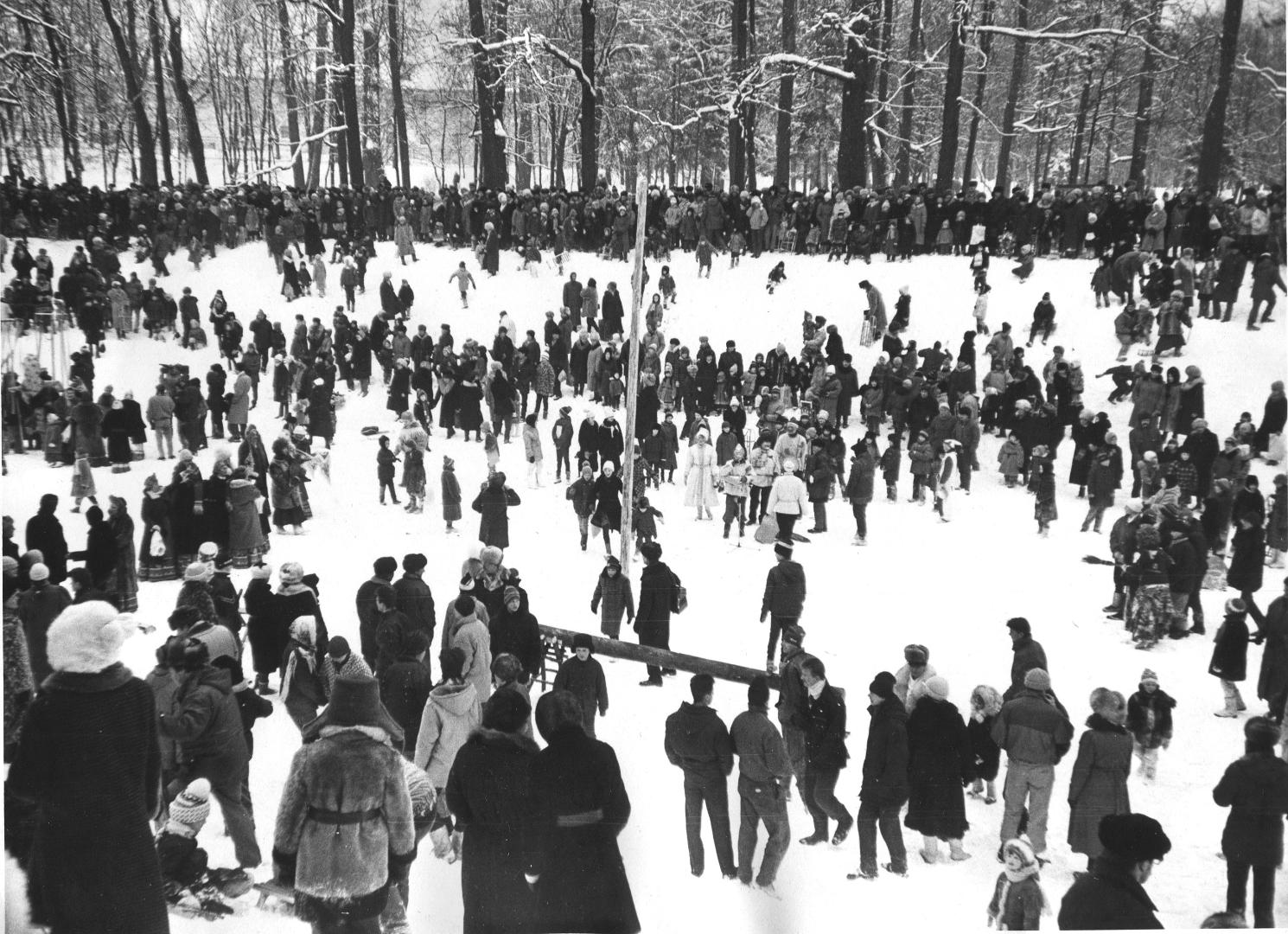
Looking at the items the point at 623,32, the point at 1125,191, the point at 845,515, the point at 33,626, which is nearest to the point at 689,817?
the point at 33,626

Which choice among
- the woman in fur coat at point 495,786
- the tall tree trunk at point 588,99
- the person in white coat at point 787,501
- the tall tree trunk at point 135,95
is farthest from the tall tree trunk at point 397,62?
the woman in fur coat at point 495,786

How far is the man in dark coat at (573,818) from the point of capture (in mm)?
4168

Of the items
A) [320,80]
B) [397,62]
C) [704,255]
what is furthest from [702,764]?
[397,62]

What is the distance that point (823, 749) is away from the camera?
574 cm

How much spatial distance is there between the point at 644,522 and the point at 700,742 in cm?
632

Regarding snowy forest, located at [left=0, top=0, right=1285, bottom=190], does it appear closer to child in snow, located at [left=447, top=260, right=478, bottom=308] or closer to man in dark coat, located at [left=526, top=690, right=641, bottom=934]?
child in snow, located at [left=447, top=260, right=478, bottom=308]

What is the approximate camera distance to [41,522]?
8.96m

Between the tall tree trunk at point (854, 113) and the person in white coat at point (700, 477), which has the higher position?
the tall tree trunk at point (854, 113)

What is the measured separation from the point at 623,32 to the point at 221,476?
23.1 meters

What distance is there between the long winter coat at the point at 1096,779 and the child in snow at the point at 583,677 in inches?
113

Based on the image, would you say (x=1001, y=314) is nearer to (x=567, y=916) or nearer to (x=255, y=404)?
(x=255, y=404)

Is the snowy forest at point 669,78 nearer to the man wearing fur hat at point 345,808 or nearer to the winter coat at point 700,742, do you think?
the winter coat at point 700,742

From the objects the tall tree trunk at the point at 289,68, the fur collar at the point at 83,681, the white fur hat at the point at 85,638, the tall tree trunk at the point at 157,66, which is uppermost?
the tall tree trunk at the point at 289,68

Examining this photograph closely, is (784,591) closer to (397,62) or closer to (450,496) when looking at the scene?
(450,496)
